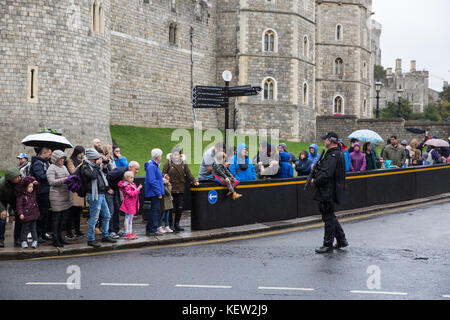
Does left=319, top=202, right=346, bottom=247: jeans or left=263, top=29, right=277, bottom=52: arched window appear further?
left=263, top=29, right=277, bottom=52: arched window

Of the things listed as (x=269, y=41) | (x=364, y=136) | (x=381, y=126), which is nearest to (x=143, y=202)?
(x=364, y=136)

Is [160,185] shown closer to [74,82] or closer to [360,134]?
[360,134]

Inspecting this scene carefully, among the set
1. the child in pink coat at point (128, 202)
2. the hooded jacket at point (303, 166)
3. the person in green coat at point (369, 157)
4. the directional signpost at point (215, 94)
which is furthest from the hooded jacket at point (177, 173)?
the person in green coat at point (369, 157)

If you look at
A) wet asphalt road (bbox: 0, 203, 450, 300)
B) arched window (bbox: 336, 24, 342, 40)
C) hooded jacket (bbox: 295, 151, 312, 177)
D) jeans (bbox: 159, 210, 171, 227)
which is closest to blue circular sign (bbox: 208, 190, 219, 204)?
jeans (bbox: 159, 210, 171, 227)

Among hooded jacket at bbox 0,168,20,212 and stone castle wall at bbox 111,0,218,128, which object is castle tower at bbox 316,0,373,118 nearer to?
stone castle wall at bbox 111,0,218,128

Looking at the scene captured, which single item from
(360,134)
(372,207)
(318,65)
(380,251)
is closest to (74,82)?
(360,134)

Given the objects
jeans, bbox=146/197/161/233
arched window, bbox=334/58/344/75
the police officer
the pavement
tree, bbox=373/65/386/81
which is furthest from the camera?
tree, bbox=373/65/386/81

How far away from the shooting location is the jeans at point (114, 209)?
36.7 feet

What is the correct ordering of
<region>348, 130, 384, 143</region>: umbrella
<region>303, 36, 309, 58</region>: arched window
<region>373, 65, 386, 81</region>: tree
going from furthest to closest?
<region>373, 65, 386, 81</region>: tree, <region>303, 36, 309, 58</region>: arched window, <region>348, 130, 384, 143</region>: umbrella

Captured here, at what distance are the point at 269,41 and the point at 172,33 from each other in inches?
272

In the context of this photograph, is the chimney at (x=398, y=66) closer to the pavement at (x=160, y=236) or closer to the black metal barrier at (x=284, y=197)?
the black metal barrier at (x=284, y=197)

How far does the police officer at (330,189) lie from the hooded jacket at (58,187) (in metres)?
4.29

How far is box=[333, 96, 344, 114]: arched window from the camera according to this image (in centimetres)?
5312

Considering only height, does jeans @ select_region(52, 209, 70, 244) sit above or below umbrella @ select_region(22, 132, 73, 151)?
below
